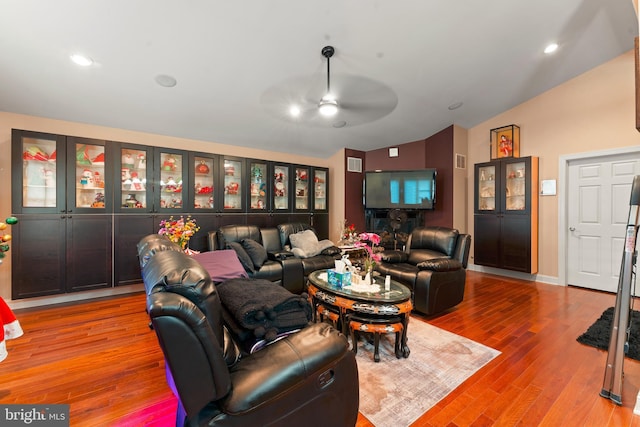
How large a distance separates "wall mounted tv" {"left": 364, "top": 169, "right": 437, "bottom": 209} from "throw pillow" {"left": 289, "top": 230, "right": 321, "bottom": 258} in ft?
5.51

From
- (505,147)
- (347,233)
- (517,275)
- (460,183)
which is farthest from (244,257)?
(505,147)

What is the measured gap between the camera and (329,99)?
2.64 metres

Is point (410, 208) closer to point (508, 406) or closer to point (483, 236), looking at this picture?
point (483, 236)

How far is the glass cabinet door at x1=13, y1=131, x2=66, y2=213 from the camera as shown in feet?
10.2

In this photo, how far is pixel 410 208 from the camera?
5.09 meters

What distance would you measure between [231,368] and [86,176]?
377 centimetres

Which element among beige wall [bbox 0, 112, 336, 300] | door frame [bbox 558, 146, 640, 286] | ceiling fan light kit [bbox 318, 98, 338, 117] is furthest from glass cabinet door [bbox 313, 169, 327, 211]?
door frame [bbox 558, 146, 640, 286]

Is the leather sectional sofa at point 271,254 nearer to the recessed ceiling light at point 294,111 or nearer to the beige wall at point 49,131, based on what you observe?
the beige wall at point 49,131

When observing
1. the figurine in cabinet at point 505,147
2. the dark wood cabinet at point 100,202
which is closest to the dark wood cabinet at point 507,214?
the figurine in cabinet at point 505,147

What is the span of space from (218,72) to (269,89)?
629 mm

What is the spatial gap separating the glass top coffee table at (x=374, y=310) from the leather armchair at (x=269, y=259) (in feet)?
4.42

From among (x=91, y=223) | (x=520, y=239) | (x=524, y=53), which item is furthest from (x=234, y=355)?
(x=520, y=239)

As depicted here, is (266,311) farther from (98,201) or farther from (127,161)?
(127,161)

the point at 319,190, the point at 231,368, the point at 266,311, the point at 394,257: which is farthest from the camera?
the point at 319,190
